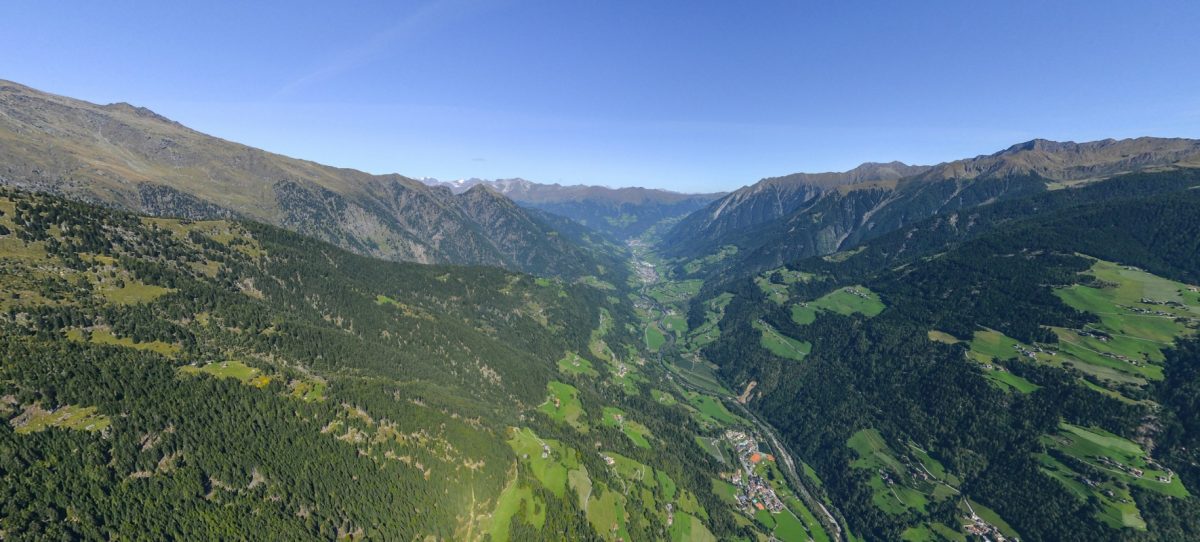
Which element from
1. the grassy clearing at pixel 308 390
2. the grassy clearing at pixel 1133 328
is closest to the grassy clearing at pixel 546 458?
the grassy clearing at pixel 308 390

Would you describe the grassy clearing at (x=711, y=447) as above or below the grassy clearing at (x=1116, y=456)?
below

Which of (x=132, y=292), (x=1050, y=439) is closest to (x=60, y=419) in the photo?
(x=132, y=292)

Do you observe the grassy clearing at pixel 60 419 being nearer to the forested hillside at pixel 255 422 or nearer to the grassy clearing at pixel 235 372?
the forested hillside at pixel 255 422

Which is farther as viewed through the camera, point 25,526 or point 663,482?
point 663,482

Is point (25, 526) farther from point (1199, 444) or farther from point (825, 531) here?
point (1199, 444)

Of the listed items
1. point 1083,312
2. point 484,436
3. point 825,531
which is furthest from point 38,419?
point 1083,312

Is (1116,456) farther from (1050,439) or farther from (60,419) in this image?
(60,419)

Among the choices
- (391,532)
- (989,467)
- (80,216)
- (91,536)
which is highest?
(80,216)
